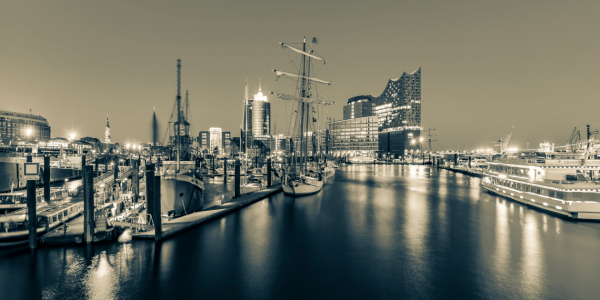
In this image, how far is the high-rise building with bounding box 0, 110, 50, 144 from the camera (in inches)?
5369

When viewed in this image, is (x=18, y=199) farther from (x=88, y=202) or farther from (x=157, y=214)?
(x=157, y=214)

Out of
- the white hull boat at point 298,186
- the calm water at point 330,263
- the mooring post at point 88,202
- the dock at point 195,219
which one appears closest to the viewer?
the calm water at point 330,263

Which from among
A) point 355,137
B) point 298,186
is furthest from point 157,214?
point 355,137

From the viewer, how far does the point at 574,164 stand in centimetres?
2572

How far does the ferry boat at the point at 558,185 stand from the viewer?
22031 millimetres

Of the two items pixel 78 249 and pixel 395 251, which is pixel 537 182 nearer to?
pixel 395 251

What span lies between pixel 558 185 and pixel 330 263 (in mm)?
22887

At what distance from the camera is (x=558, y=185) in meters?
23.2

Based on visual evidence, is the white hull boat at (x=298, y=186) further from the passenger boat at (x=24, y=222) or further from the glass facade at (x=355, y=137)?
the glass facade at (x=355, y=137)

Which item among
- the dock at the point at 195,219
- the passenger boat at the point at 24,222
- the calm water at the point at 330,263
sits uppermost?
the passenger boat at the point at 24,222

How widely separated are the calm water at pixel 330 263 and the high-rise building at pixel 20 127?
168 meters

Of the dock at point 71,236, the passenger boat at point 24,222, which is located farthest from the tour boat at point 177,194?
the passenger boat at point 24,222

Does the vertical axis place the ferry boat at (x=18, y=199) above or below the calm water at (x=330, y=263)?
above

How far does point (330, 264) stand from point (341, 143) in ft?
578
